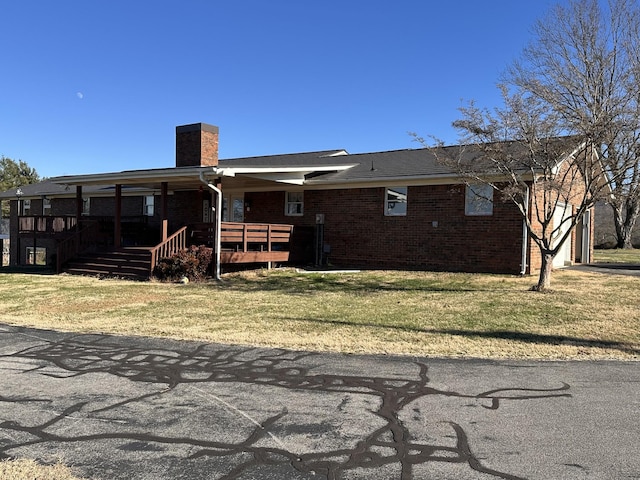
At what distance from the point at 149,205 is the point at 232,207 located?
5116 mm

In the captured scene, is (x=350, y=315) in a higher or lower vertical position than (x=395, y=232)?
lower

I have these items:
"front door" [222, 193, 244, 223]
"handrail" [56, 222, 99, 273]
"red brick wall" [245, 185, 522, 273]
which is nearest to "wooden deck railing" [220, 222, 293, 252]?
"red brick wall" [245, 185, 522, 273]

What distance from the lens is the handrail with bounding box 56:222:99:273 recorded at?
17.2 m

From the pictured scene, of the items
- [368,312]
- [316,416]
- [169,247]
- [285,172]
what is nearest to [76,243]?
[169,247]

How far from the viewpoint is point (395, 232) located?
57.2 ft

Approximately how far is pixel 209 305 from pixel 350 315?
314 cm

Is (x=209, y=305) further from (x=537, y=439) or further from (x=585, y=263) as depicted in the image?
(x=585, y=263)

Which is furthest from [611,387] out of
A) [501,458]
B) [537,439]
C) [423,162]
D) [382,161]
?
[382,161]

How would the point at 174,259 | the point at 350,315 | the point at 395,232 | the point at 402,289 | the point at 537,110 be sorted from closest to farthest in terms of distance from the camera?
the point at 350,315, the point at 537,110, the point at 402,289, the point at 174,259, the point at 395,232

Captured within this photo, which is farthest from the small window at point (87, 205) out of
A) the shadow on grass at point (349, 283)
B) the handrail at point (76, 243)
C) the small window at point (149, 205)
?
the shadow on grass at point (349, 283)

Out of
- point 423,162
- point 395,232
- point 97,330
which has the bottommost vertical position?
point 97,330

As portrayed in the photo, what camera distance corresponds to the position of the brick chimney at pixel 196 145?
19656mm

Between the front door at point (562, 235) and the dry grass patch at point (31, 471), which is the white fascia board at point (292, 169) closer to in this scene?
the front door at point (562, 235)

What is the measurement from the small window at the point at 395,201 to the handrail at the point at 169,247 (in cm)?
684
